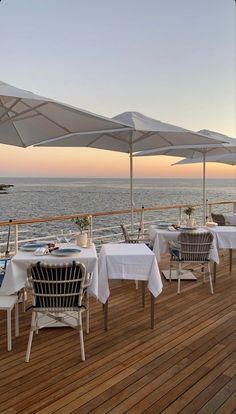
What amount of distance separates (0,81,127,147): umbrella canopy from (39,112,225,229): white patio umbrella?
13.7 inches

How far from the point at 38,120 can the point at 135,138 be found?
210cm

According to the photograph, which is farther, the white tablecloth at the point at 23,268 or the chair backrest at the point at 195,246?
the chair backrest at the point at 195,246

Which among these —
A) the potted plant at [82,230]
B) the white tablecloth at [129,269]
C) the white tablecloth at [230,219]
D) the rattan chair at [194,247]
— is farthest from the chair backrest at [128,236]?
the white tablecloth at [230,219]

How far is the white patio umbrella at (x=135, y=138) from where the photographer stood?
4.62 meters

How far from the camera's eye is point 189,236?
4367 millimetres

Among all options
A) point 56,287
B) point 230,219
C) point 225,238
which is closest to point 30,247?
point 56,287


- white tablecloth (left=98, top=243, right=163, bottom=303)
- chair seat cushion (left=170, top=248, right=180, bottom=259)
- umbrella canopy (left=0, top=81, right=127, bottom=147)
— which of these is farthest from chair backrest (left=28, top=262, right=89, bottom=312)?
chair seat cushion (left=170, top=248, right=180, bottom=259)

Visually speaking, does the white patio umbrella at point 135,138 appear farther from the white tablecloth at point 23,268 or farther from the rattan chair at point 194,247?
the white tablecloth at point 23,268

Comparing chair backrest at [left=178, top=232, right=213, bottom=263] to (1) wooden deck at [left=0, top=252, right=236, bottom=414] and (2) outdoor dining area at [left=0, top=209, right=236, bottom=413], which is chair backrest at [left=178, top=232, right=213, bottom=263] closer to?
(2) outdoor dining area at [left=0, top=209, right=236, bottom=413]

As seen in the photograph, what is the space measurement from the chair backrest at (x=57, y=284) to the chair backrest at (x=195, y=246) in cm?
Answer: 205

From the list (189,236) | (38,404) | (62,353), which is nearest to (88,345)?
(62,353)

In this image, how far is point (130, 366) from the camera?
264 cm

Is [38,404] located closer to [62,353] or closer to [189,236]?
[62,353]

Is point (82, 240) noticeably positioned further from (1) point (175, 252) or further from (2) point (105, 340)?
(1) point (175, 252)
